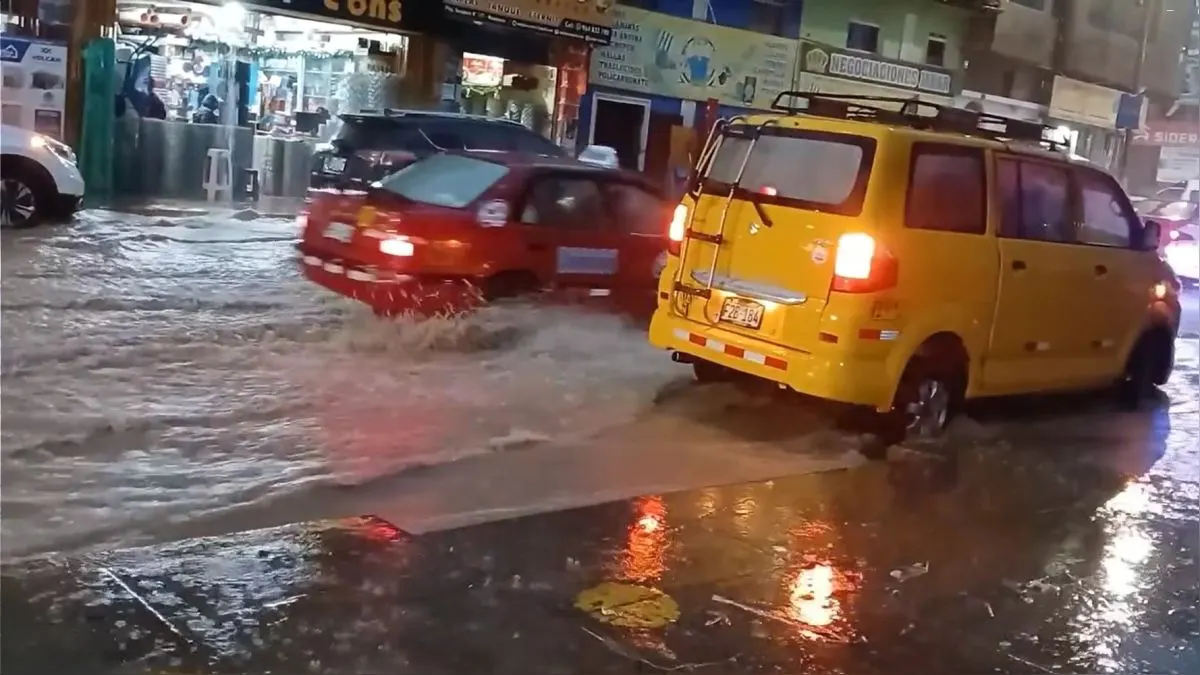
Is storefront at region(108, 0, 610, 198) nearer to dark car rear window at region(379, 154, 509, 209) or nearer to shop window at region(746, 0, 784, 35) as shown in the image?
shop window at region(746, 0, 784, 35)

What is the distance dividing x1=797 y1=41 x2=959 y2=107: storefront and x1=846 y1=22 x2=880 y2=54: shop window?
33 centimetres

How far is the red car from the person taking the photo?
31.5 ft

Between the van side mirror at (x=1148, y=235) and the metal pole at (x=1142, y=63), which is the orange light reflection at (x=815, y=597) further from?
the metal pole at (x=1142, y=63)

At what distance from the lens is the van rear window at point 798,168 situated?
7531 millimetres

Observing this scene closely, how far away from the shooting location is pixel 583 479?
6.83 meters

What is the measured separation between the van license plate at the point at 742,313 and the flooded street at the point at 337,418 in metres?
0.70

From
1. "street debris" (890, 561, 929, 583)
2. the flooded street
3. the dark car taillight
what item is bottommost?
the flooded street

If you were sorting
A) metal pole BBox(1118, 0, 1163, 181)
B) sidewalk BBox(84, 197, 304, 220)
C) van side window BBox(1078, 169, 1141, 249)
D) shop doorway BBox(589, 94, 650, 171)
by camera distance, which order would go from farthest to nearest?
1. metal pole BBox(1118, 0, 1163, 181)
2. shop doorway BBox(589, 94, 650, 171)
3. sidewalk BBox(84, 197, 304, 220)
4. van side window BBox(1078, 169, 1141, 249)

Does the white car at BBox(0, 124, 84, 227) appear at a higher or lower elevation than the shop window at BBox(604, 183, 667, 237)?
lower

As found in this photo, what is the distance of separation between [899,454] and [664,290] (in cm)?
175

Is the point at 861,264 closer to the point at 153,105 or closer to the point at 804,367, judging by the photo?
the point at 804,367

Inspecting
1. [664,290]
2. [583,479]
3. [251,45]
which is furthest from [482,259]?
[251,45]

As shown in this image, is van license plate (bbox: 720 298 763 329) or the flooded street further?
van license plate (bbox: 720 298 763 329)

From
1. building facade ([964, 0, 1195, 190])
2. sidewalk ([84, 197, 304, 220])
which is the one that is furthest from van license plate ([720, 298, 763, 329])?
building facade ([964, 0, 1195, 190])
